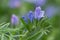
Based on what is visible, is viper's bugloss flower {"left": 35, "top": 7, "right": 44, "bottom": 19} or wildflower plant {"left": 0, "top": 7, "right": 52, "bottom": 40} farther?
viper's bugloss flower {"left": 35, "top": 7, "right": 44, "bottom": 19}

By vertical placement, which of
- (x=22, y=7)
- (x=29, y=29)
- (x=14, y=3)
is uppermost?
(x=14, y=3)

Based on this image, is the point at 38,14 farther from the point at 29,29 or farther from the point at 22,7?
the point at 22,7

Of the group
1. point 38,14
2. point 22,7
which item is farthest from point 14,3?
point 38,14

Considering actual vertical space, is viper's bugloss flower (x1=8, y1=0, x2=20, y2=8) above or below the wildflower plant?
above

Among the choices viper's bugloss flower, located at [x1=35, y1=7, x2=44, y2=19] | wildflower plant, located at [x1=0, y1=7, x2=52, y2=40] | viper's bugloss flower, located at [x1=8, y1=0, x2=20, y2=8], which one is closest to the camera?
wildflower plant, located at [x1=0, y1=7, x2=52, y2=40]

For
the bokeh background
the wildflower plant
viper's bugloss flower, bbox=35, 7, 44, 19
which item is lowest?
the wildflower plant

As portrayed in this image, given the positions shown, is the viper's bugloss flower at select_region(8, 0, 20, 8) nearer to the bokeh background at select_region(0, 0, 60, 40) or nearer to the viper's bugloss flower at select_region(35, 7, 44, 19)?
the bokeh background at select_region(0, 0, 60, 40)

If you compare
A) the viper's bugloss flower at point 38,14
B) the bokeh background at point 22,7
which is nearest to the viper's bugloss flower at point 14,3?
the bokeh background at point 22,7

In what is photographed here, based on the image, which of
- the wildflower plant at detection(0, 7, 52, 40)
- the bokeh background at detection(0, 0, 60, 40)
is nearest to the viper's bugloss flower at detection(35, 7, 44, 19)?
the wildflower plant at detection(0, 7, 52, 40)

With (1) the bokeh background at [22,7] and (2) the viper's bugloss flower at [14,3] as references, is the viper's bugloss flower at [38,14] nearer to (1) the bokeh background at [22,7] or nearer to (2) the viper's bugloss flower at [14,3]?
(1) the bokeh background at [22,7]

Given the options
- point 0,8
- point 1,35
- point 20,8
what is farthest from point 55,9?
point 1,35

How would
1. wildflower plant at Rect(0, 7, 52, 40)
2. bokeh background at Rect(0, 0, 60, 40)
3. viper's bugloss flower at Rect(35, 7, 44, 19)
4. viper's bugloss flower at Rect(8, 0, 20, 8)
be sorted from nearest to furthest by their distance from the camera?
1. wildflower plant at Rect(0, 7, 52, 40)
2. viper's bugloss flower at Rect(35, 7, 44, 19)
3. bokeh background at Rect(0, 0, 60, 40)
4. viper's bugloss flower at Rect(8, 0, 20, 8)

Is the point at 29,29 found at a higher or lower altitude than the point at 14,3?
lower
